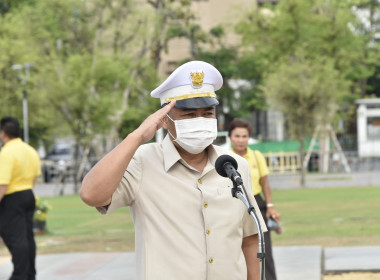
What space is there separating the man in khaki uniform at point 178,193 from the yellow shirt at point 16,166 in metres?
5.61

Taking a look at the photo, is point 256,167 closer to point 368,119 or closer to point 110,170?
point 110,170

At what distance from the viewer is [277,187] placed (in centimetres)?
3052

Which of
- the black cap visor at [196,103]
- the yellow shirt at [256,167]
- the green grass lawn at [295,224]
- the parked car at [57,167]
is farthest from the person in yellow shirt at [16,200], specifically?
the parked car at [57,167]

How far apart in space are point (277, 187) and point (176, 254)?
27.1 meters

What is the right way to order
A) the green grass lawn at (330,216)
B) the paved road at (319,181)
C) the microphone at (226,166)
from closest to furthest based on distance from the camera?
the microphone at (226,166)
the green grass lawn at (330,216)
the paved road at (319,181)

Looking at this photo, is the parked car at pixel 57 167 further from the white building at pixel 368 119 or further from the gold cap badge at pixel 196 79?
the gold cap badge at pixel 196 79

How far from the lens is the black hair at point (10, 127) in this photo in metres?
9.48

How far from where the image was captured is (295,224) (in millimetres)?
16891

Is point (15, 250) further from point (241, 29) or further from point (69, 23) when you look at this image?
point (241, 29)

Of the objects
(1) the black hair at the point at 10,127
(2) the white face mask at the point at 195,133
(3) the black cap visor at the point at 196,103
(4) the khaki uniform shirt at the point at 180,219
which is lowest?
(1) the black hair at the point at 10,127

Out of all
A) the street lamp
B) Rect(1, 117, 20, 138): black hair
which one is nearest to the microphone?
Rect(1, 117, 20, 138): black hair

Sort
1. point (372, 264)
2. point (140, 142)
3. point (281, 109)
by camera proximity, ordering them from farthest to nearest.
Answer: point (281, 109), point (372, 264), point (140, 142)

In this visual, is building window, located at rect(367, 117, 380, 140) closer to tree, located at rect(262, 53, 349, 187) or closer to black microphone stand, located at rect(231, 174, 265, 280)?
tree, located at rect(262, 53, 349, 187)

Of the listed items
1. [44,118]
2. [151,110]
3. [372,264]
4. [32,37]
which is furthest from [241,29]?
[372,264]
